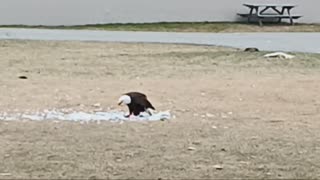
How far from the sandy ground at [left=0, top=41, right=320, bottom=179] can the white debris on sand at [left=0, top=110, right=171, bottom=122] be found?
0.61 feet

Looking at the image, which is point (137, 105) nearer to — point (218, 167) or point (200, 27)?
point (218, 167)

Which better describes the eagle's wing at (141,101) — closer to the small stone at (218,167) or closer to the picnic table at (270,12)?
the small stone at (218,167)

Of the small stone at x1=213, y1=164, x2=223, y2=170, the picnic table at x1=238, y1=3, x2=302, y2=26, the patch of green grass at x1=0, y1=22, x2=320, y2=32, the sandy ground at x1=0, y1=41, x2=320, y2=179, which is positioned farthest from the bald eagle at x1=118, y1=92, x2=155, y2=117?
the picnic table at x1=238, y1=3, x2=302, y2=26

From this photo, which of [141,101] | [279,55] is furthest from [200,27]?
[141,101]

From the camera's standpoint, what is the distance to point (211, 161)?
629 cm

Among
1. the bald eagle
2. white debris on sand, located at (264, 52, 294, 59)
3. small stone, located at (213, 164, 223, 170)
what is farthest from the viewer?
white debris on sand, located at (264, 52, 294, 59)

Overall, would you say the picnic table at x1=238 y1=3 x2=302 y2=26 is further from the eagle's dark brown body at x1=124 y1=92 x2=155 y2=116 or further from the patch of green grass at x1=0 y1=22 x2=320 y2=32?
the eagle's dark brown body at x1=124 y1=92 x2=155 y2=116

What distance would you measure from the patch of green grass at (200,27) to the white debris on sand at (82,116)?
14.5 m

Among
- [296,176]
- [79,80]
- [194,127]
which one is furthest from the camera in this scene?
[79,80]

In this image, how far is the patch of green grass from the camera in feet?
76.7

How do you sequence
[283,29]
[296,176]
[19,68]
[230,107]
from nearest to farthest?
[296,176] < [230,107] < [19,68] < [283,29]

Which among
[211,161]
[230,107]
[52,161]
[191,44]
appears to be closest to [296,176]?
[211,161]

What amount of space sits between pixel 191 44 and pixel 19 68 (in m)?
6.24

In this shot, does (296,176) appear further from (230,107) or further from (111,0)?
(111,0)
